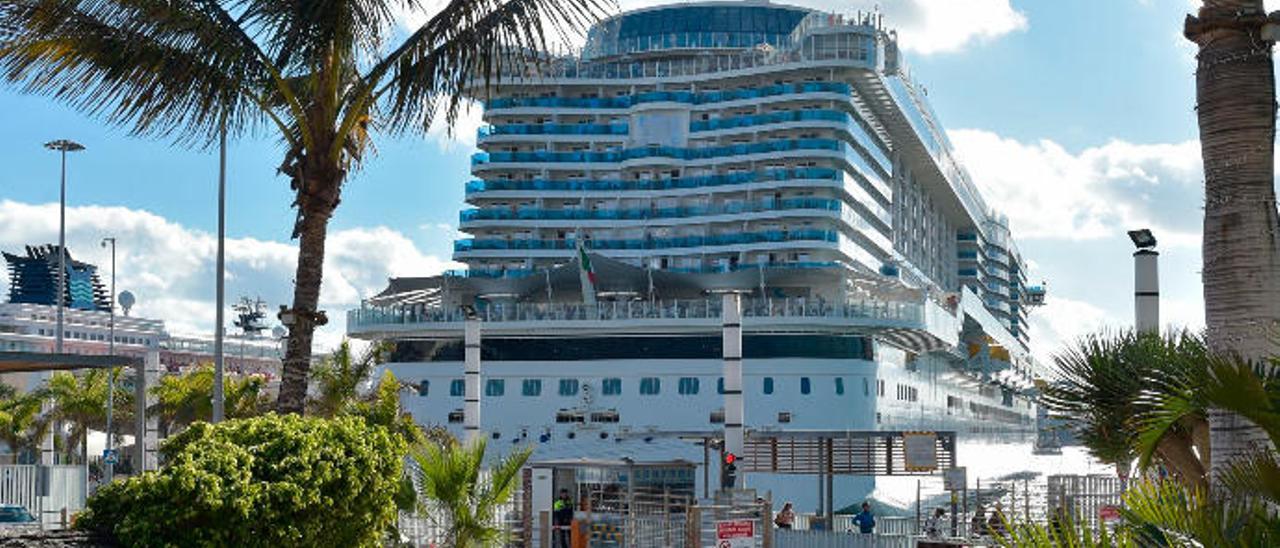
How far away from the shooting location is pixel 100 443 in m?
78.4

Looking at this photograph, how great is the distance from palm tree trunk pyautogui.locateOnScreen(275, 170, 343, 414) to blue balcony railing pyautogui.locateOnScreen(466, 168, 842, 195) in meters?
42.5

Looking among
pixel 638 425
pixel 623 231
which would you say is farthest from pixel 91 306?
pixel 638 425

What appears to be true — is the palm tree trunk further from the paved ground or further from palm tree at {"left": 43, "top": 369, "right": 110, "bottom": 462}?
palm tree at {"left": 43, "top": 369, "right": 110, "bottom": 462}

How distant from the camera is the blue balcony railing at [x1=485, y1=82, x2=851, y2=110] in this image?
57.9m

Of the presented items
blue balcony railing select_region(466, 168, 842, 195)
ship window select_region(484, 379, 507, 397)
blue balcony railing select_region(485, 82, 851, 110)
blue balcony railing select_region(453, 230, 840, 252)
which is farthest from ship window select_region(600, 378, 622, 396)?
blue balcony railing select_region(485, 82, 851, 110)

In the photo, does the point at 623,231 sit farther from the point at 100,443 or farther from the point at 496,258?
the point at 100,443

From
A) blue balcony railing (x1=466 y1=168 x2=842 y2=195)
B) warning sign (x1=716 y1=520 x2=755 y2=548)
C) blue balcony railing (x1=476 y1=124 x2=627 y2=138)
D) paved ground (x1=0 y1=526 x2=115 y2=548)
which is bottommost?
warning sign (x1=716 y1=520 x2=755 y2=548)

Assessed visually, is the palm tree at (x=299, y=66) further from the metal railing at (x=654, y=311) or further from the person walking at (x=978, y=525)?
the metal railing at (x=654, y=311)

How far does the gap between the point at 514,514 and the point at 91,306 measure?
132995 mm

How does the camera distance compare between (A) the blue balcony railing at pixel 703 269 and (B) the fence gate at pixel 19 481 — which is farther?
(A) the blue balcony railing at pixel 703 269

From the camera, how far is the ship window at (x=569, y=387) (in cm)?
4584

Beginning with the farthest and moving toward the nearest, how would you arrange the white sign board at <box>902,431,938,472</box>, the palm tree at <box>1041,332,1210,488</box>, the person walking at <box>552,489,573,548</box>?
the white sign board at <box>902,431,938,472</box>
the person walking at <box>552,489,573,548</box>
the palm tree at <box>1041,332,1210,488</box>

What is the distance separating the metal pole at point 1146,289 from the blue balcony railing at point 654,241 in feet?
125

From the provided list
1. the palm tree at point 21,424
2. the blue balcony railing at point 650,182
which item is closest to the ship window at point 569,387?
the blue balcony railing at point 650,182
